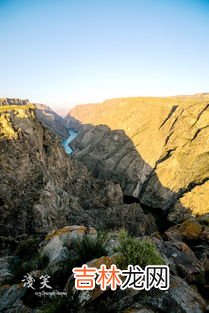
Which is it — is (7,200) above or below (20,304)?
below

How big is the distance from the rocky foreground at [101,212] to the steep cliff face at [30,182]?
13cm

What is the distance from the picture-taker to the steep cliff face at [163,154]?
10231 centimetres

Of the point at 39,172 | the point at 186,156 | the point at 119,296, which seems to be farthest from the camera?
the point at 186,156

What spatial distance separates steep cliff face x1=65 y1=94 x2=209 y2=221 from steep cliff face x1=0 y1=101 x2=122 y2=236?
2110 inches

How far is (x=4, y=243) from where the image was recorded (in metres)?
20.9

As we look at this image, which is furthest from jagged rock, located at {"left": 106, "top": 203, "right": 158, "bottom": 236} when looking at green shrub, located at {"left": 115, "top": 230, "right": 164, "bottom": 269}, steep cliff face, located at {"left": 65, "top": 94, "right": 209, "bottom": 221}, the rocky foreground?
green shrub, located at {"left": 115, "top": 230, "right": 164, "bottom": 269}

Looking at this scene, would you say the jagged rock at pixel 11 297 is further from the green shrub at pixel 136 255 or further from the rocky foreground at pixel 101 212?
the green shrub at pixel 136 255

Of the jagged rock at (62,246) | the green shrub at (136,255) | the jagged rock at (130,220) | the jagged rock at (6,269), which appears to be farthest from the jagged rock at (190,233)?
the jagged rock at (130,220)

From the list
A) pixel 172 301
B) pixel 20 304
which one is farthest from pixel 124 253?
pixel 20 304

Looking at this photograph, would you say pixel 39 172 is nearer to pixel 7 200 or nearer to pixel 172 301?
pixel 7 200

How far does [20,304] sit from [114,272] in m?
3.61

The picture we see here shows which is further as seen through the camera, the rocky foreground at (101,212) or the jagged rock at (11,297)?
the jagged rock at (11,297)

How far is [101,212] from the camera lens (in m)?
52.2

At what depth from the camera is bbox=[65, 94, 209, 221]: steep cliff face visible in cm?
10231
